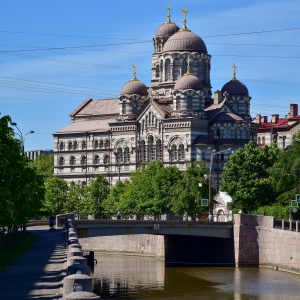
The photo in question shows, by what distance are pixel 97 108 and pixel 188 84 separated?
2675 centimetres

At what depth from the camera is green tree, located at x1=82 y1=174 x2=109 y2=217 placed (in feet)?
445

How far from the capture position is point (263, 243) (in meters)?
84.4

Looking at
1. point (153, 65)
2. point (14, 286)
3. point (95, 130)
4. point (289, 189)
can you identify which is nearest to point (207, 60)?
point (153, 65)

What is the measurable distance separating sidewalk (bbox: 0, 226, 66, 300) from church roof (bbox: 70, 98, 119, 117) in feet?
324

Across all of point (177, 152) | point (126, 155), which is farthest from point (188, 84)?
point (126, 155)

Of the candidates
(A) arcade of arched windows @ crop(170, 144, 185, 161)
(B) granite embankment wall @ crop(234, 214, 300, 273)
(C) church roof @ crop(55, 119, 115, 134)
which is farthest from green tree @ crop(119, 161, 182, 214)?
(C) church roof @ crop(55, 119, 115, 134)

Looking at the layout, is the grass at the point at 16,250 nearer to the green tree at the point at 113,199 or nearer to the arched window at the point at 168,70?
the green tree at the point at 113,199

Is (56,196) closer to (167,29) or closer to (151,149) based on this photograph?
(151,149)

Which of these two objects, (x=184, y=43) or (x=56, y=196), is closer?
(x=56, y=196)

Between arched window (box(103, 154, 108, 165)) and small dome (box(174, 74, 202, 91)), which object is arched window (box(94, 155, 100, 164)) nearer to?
arched window (box(103, 154, 108, 165))

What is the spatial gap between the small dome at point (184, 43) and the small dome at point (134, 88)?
688cm

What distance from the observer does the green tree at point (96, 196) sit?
135750mm

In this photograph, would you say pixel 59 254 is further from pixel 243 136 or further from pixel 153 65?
pixel 153 65

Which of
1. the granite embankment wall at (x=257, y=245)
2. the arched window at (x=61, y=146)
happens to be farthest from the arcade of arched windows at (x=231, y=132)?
the granite embankment wall at (x=257, y=245)
